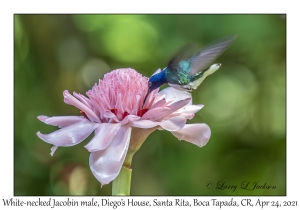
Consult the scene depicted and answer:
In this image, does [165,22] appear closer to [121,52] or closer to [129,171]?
[121,52]

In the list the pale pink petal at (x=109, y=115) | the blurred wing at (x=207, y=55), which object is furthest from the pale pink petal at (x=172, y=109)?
the blurred wing at (x=207, y=55)

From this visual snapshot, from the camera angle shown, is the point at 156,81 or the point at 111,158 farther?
the point at 156,81

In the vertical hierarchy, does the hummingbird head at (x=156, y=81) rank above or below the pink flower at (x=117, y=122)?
above

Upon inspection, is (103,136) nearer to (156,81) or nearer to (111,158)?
(111,158)

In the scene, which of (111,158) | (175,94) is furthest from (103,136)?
(175,94)

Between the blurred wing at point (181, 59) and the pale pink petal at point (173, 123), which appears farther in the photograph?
the blurred wing at point (181, 59)

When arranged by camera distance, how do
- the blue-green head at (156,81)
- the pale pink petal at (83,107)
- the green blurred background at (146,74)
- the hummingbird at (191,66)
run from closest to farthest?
1. the pale pink petal at (83,107)
2. the blue-green head at (156,81)
3. the hummingbird at (191,66)
4. the green blurred background at (146,74)

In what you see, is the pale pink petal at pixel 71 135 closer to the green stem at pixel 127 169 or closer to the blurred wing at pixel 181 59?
the green stem at pixel 127 169
